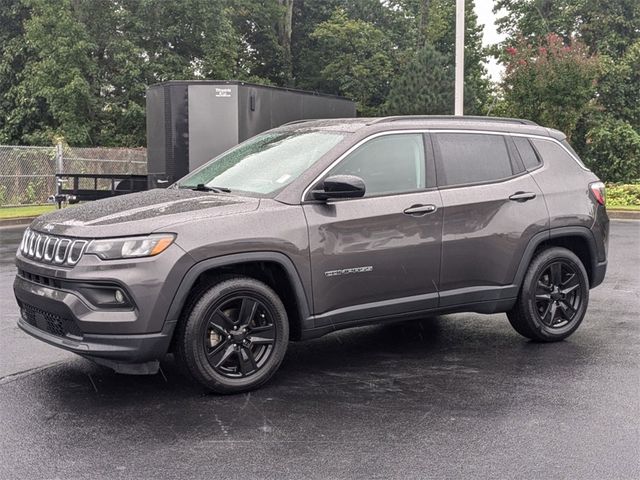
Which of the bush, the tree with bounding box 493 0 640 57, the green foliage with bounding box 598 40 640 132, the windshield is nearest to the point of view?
the windshield

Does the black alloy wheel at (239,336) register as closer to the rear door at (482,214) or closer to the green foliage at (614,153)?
the rear door at (482,214)

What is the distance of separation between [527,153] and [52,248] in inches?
152

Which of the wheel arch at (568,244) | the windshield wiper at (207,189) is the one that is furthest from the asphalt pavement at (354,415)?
the windshield wiper at (207,189)

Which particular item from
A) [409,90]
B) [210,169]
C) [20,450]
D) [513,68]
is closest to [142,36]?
[409,90]

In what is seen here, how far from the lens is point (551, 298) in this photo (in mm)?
6344

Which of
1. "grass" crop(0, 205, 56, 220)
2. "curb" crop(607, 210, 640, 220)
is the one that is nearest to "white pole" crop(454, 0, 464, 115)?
"curb" crop(607, 210, 640, 220)

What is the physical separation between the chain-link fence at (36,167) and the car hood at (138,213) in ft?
60.7

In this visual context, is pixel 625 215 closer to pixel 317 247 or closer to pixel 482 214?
pixel 482 214

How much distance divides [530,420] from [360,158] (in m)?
2.18

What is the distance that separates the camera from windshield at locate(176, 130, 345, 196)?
212 inches

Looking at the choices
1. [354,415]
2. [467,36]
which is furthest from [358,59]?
[354,415]

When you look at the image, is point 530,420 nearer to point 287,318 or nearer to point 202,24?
point 287,318

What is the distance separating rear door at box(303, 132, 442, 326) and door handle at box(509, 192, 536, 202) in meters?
0.75

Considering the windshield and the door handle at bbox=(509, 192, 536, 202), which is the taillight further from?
the windshield
